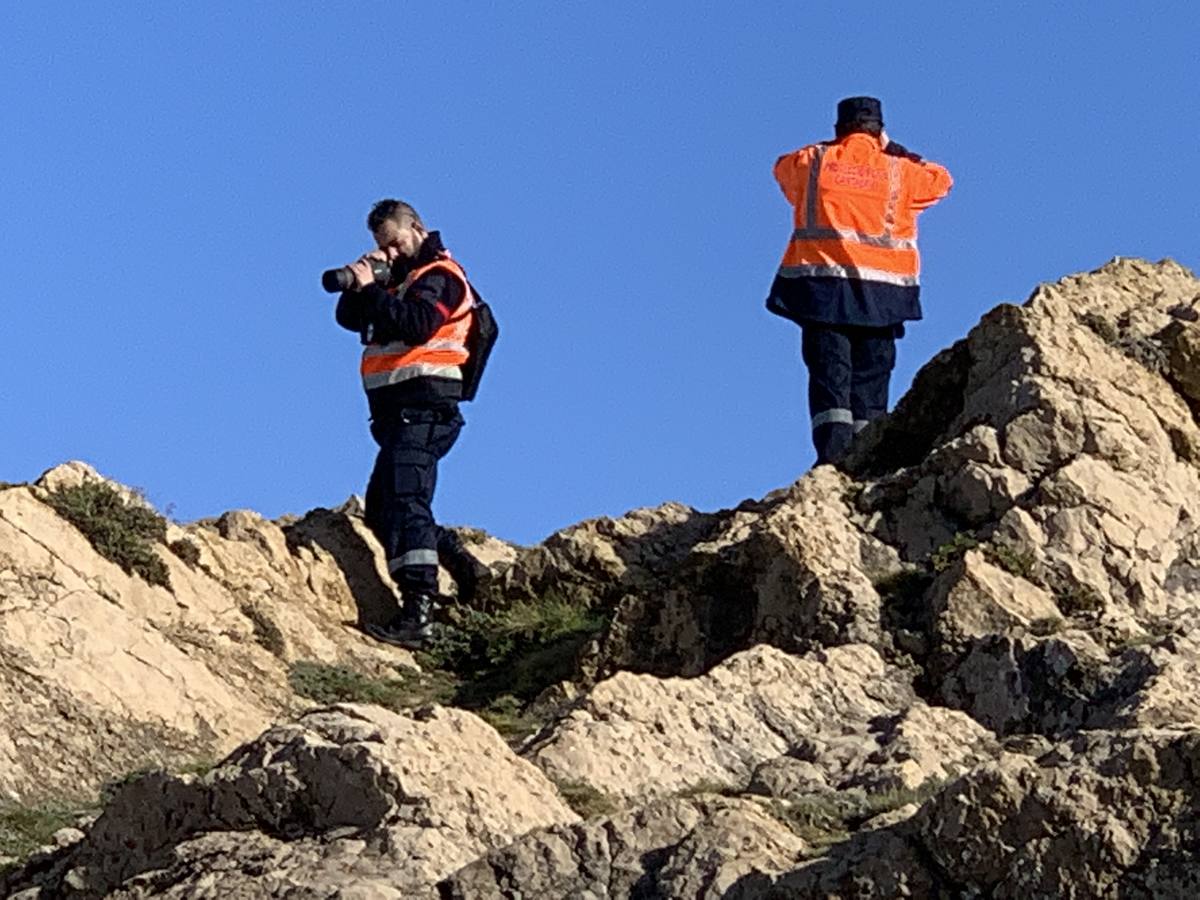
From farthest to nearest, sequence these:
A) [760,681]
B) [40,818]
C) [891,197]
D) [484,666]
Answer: [891,197], [484,666], [760,681], [40,818]

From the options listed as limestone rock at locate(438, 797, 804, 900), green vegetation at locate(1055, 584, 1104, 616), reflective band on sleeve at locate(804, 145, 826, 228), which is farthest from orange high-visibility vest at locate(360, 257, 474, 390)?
limestone rock at locate(438, 797, 804, 900)

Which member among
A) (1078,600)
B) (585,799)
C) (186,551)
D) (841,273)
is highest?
(841,273)

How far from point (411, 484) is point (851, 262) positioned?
3.20m

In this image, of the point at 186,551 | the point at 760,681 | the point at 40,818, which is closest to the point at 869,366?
the point at 186,551

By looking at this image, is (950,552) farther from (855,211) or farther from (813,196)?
(813,196)

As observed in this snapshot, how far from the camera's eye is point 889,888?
24.3 feet

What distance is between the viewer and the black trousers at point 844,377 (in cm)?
1647

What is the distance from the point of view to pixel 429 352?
16.1m

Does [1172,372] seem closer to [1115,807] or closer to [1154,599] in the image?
[1154,599]

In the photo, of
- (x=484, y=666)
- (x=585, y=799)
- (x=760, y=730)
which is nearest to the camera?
(x=585, y=799)

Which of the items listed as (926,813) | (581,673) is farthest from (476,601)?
(926,813)

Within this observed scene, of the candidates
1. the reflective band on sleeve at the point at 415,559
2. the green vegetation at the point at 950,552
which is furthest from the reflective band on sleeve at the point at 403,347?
the green vegetation at the point at 950,552

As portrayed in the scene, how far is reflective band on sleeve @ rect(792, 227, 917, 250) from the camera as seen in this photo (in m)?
16.8

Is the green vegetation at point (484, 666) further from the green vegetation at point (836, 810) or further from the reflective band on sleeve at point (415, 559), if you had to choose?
the green vegetation at point (836, 810)
